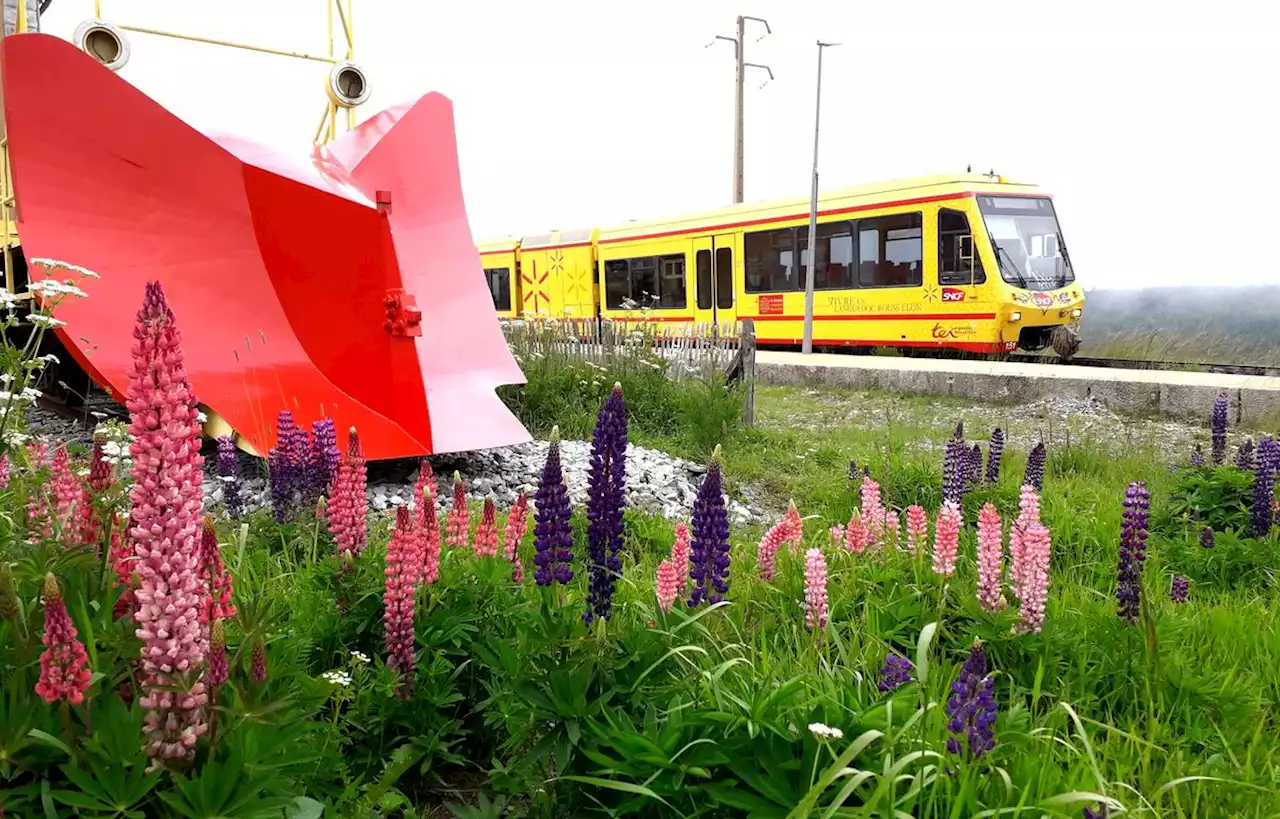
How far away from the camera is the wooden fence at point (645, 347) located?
8.73 meters

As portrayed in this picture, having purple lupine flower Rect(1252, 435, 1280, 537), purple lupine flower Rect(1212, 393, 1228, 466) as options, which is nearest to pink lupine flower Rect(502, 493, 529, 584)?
purple lupine flower Rect(1252, 435, 1280, 537)

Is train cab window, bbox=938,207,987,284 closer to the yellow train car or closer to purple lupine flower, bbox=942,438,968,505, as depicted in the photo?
purple lupine flower, bbox=942,438,968,505

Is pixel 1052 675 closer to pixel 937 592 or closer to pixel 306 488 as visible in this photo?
pixel 937 592

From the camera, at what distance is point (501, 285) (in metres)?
23.0

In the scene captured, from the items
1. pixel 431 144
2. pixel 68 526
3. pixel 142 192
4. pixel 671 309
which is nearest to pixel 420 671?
pixel 68 526

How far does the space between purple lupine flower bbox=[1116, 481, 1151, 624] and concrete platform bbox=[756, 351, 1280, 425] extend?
6.39m

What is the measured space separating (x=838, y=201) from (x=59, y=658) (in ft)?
49.2

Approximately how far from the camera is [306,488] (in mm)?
3545

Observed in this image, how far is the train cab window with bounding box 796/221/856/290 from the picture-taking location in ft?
49.6

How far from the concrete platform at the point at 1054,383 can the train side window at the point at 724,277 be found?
17.0 feet

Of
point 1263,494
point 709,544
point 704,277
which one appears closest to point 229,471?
point 709,544

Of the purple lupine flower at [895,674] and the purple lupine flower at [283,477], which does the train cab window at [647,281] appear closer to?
the purple lupine flower at [283,477]

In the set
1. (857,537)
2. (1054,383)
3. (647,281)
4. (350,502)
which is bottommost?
(1054,383)

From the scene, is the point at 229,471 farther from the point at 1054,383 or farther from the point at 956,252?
the point at 956,252
